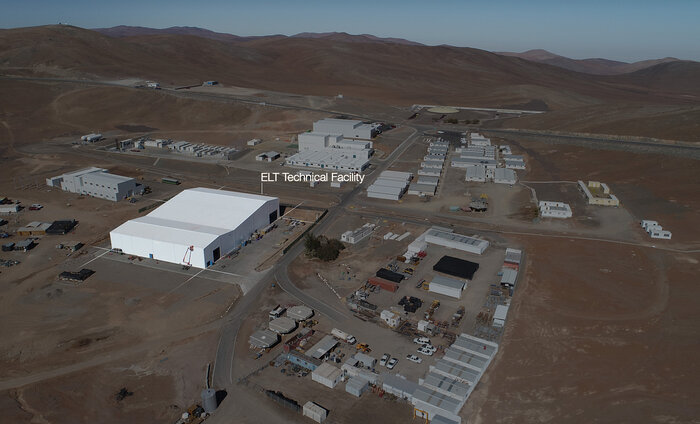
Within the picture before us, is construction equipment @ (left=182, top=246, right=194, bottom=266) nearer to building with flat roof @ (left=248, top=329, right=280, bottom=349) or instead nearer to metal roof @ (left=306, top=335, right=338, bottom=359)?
building with flat roof @ (left=248, top=329, right=280, bottom=349)

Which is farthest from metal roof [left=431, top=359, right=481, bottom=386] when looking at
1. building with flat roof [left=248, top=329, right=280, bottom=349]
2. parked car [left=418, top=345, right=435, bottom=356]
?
building with flat roof [left=248, top=329, right=280, bottom=349]

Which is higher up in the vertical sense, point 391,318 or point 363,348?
point 391,318

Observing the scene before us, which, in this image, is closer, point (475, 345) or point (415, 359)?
point (415, 359)

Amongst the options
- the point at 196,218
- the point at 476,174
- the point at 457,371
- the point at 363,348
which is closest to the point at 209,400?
the point at 363,348

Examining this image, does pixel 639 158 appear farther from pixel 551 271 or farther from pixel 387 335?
pixel 387 335

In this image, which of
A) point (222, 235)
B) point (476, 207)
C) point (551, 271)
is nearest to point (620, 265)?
point (551, 271)

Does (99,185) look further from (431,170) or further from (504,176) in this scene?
(504,176)

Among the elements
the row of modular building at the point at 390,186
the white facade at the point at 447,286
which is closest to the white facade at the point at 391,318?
the white facade at the point at 447,286
